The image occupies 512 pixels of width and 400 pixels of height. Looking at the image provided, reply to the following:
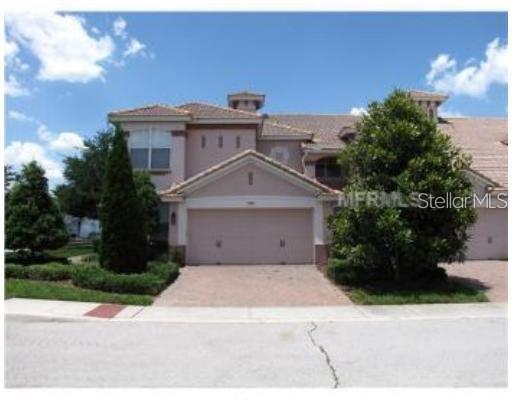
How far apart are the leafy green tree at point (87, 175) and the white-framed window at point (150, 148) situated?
8077 millimetres

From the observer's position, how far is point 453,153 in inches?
589

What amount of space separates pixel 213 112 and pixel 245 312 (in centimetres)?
1322

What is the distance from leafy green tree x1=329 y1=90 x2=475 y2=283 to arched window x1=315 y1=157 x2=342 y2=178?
28.5ft

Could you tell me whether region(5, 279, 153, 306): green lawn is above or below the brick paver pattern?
below

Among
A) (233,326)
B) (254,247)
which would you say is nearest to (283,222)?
(254,247)

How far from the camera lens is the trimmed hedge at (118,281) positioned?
14.2 meters

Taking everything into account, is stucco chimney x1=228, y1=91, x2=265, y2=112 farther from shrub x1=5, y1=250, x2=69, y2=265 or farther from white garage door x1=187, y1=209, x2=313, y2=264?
shrub x1=5, y1=250, x2=69, y2=265

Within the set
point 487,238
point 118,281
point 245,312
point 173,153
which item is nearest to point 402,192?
point 245,312

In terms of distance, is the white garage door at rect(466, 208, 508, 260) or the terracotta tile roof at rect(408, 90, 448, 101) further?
the terracotta tile roof at rect(408, 90, 448, 101)

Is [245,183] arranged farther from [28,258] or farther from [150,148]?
[28,258]

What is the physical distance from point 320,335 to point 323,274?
8.04 meters

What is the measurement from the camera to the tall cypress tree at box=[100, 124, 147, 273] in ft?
51.8

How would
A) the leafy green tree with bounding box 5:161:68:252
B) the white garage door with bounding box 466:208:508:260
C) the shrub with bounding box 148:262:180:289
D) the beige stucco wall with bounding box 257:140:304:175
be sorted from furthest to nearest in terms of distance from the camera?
the beige stucco wall with bounding box 257:140:304:175, the white garage door with bounding box 466:208:508:260, the leafy green tree with bounding box 5:161:68:252, the shrub with bounding box 148:262:180:289

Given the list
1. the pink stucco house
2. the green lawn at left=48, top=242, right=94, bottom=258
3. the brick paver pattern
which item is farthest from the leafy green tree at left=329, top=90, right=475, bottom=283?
the green lawn at left=48, top=242, right=94, bottom=258
